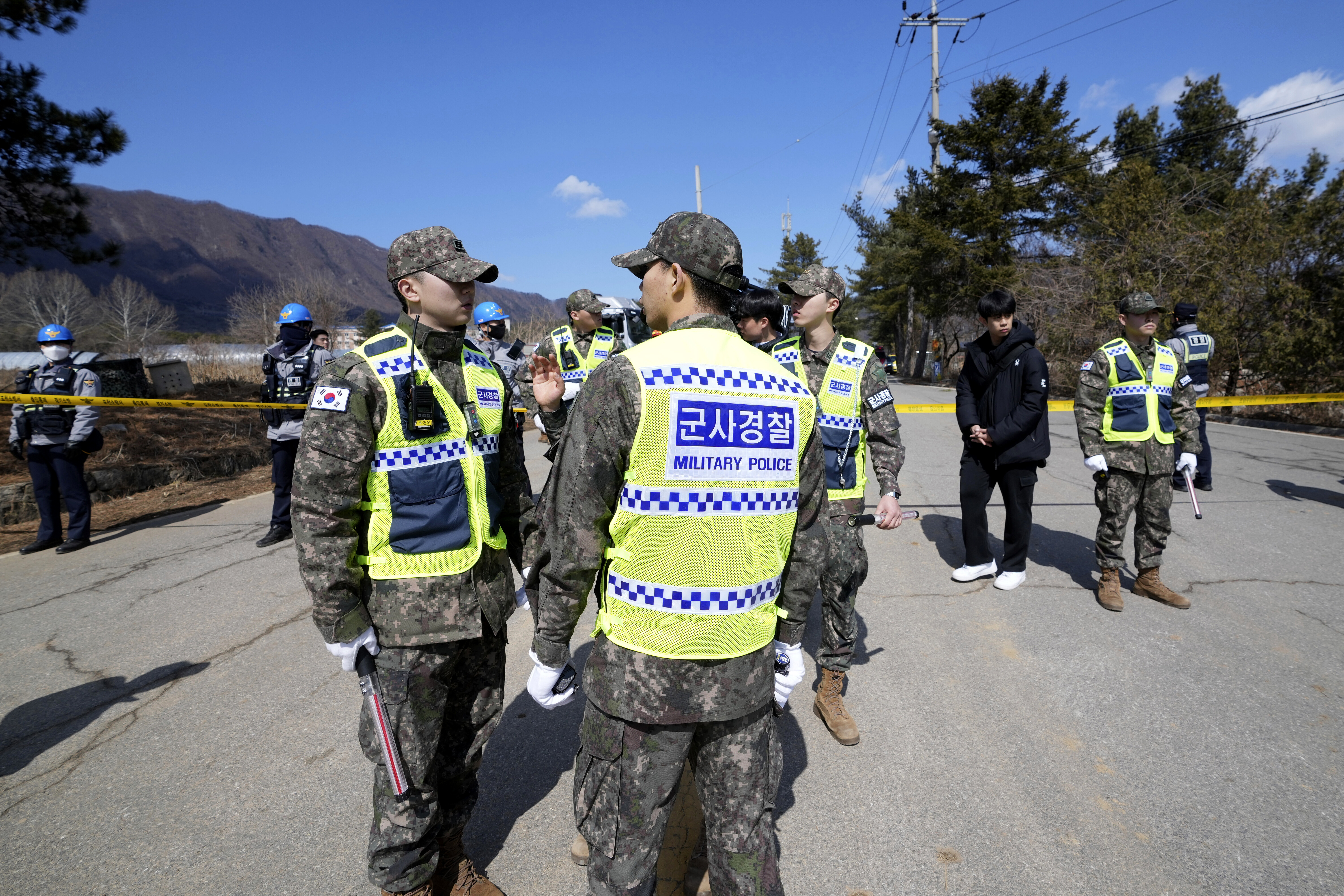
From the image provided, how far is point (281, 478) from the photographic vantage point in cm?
635

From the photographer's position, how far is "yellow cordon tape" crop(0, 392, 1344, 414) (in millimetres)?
5477

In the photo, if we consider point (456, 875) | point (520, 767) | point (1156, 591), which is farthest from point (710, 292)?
point (1156, 591)

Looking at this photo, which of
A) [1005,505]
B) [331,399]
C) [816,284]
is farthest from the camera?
[1005,505]

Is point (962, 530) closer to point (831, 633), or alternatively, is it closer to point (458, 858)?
point (831, 633)

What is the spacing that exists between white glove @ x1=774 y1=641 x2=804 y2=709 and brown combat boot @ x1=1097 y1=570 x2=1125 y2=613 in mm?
3712

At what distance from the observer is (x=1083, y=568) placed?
5.19 meters

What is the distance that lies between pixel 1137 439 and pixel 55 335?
9.45 metres

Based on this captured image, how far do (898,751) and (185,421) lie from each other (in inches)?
535

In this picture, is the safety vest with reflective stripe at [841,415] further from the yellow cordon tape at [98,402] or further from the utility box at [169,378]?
the utility box at [169,378]

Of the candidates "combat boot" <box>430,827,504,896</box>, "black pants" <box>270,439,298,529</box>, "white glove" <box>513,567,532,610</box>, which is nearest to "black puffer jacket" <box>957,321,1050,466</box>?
"white glove" <box>513,567,532,610</box>

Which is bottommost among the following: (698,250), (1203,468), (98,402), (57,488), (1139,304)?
(1203,468)

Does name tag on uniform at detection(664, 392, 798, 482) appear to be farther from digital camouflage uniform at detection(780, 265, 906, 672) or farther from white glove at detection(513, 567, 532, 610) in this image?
digital camouflage uniform at detection(780, 265, 906, 672)

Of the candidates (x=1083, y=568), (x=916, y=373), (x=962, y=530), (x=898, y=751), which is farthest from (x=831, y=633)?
(x=916, y=373)

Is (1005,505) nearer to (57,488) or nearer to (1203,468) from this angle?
(1203,468)
